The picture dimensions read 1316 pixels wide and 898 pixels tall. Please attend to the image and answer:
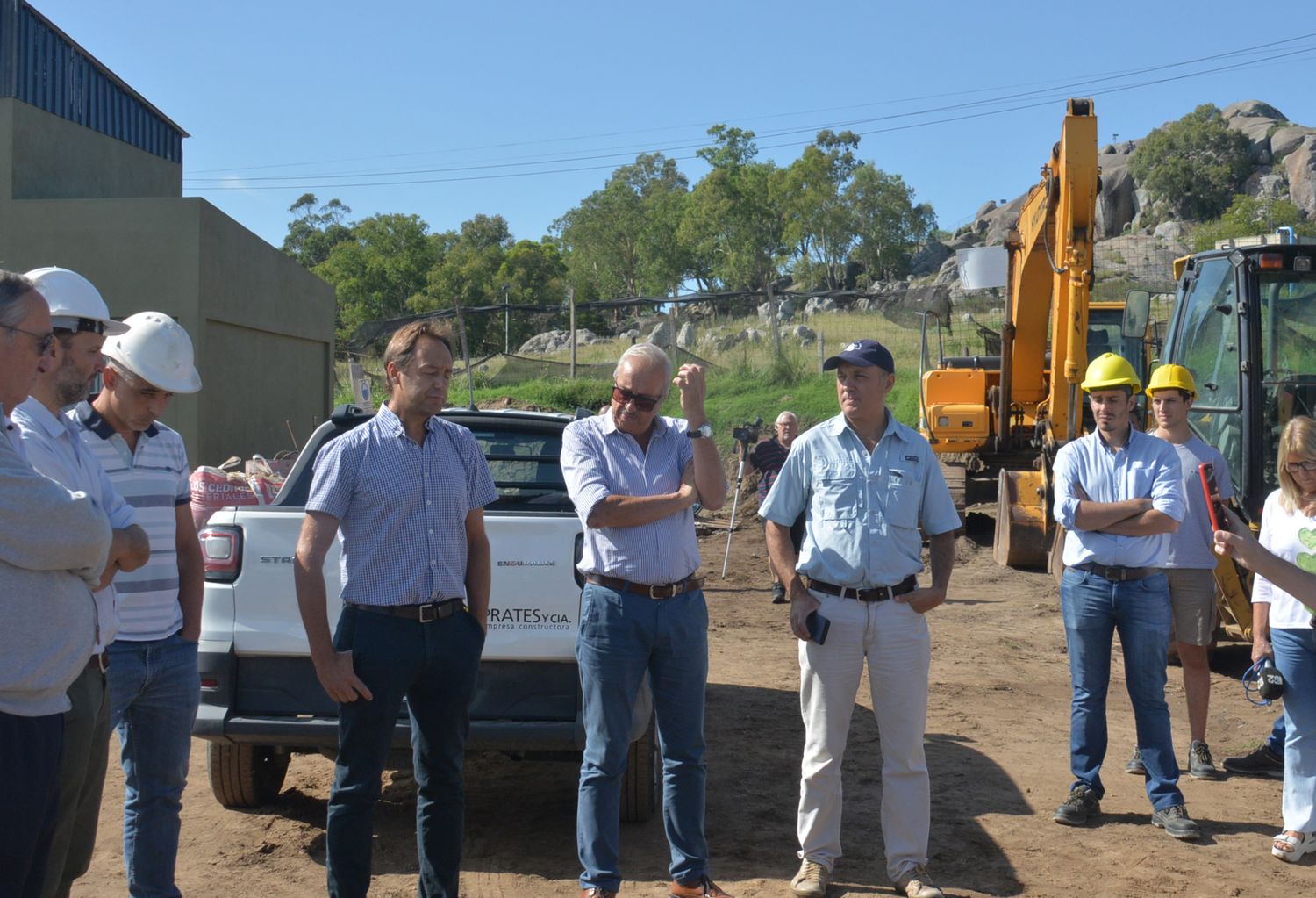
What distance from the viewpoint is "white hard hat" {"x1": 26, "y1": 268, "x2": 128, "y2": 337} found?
331cm

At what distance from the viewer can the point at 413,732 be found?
397 centimetres

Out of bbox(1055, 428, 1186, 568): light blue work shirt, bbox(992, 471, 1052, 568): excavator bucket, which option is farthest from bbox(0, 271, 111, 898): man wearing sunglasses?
bbox(992, 471, 1052, 568): excavator bucket

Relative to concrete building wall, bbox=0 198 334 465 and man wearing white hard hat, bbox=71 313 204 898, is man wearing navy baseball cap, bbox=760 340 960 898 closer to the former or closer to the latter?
man wearing white hard hat, bbox=71 313 204 898

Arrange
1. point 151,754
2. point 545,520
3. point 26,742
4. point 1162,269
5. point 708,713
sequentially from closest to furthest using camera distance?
1. point 26,742
2. point 151,754
3. point 545,520
4. point 708,713
5. point 1162,269

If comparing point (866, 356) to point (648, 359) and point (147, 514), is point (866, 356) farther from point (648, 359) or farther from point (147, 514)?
point (147, 514)

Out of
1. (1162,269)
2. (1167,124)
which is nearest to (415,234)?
(1162,269)

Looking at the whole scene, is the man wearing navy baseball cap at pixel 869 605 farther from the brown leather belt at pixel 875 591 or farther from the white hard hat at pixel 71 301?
the white hard hat at pixel 71 301

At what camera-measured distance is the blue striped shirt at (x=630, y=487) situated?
4277 mm

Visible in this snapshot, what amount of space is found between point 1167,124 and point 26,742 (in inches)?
3522

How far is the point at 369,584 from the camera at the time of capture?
3.81m

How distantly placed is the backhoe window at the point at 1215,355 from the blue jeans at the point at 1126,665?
8.47ft

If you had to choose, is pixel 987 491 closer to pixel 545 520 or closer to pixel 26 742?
pixel 545 520

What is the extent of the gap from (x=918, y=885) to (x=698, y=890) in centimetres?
82

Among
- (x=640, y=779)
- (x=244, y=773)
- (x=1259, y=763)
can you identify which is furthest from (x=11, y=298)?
(x=1259, y=763)
